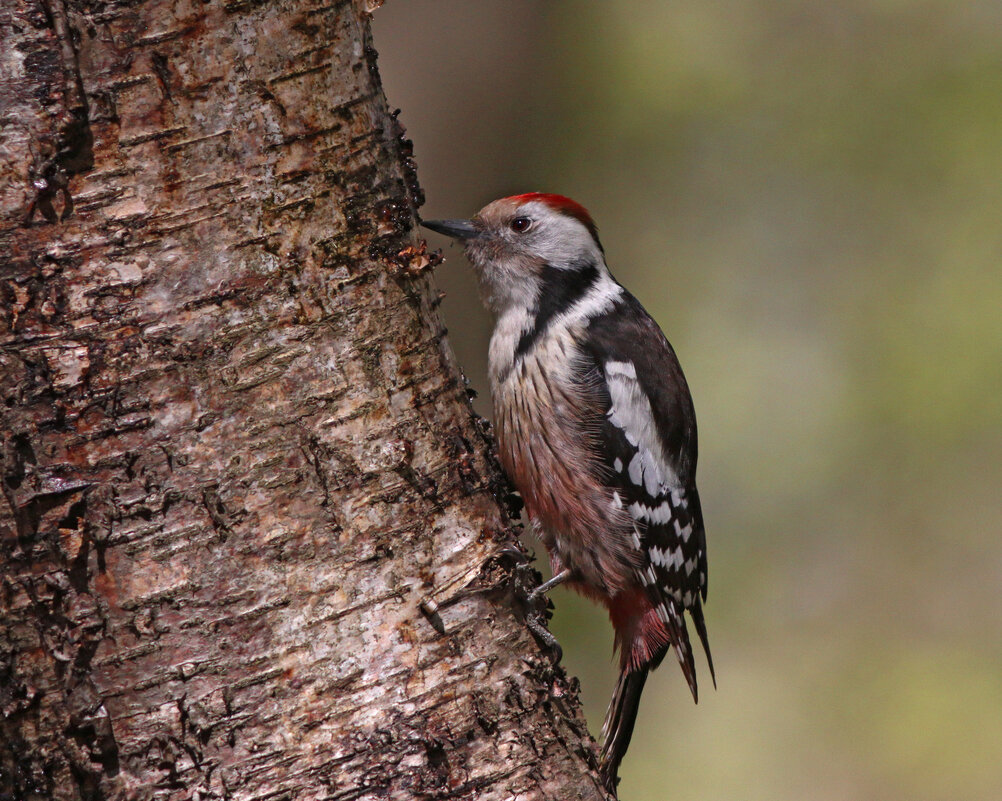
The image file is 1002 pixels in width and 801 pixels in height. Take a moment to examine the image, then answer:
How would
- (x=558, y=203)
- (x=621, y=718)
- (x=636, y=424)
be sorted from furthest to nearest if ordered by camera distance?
(x=558, y=203), (x=636, y=424), (x=621, y=718)

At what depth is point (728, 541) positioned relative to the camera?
250 inches

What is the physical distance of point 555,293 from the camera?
3.14 meters

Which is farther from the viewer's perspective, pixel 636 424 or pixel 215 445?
pixel 636 424

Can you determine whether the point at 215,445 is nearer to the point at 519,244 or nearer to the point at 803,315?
the point at 519,244

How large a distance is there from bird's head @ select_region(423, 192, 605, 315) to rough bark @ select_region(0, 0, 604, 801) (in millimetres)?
1401

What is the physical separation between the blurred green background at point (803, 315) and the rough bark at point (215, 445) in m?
3.60

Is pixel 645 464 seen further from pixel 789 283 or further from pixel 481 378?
pixel 789 283

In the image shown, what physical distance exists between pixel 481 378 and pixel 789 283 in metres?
2.85

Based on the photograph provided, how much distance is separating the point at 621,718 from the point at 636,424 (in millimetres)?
907

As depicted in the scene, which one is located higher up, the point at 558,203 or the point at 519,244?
the point at 558,203

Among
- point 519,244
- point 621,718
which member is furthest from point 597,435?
point 621,718

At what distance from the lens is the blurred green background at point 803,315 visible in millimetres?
5688

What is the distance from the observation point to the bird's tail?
283 cm

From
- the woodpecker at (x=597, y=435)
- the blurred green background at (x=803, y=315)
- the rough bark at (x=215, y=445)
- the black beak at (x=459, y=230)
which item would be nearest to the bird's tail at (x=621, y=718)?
the woodpecker at (x=597, y=435)
